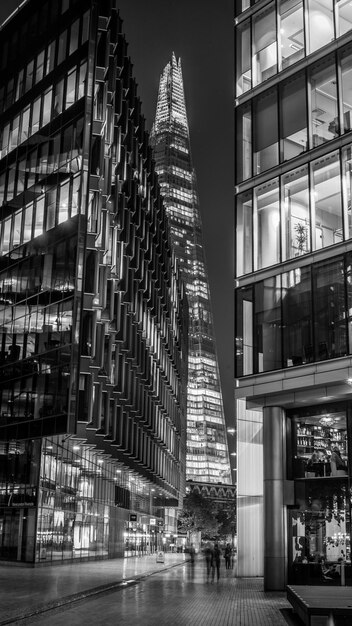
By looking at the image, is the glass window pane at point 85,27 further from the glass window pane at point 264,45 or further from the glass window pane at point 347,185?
the glass window pane at point 347,185

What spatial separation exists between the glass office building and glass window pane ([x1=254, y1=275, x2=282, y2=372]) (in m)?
0.05

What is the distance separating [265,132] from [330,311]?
10123 mm

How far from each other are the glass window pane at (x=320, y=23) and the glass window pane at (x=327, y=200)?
585 cm

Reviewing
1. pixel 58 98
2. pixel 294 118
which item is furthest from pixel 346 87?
pixel 58 98

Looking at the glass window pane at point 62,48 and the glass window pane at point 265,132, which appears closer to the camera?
the glass window pane at point 265,132

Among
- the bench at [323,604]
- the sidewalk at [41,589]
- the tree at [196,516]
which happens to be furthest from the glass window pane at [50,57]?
the tree at [196,516]

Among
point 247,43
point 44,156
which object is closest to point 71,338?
point 44,156

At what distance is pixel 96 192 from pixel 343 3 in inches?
840

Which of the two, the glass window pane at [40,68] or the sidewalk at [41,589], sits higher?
the glass window pane at [40,68]

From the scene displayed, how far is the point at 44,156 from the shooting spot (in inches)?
2061

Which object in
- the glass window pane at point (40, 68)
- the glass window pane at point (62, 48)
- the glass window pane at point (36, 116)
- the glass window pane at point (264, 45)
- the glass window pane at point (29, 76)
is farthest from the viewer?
the glass window pane at point (29, 76)

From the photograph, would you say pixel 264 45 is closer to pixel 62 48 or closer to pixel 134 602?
pixel 62 48

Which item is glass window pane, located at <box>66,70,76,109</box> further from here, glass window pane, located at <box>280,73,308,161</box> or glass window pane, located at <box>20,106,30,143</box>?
glass window pane, located at <box>280,73,308,161</box>

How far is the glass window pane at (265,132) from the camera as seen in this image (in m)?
34.1
